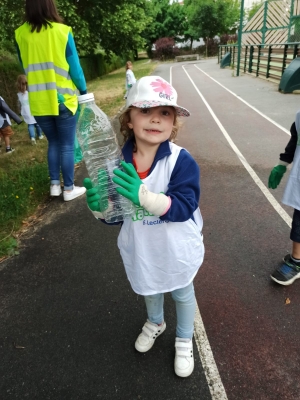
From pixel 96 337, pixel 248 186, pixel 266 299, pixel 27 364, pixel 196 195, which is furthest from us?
pixel 248 186

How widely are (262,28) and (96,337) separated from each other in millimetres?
20851

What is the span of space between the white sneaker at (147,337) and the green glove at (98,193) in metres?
1.06

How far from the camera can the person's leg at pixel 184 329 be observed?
2027mm

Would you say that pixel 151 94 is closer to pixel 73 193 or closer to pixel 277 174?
pixel 277 174

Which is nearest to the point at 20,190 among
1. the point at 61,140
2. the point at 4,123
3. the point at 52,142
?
the point at 52,142

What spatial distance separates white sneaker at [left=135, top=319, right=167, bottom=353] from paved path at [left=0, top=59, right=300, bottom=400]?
57 millimetres

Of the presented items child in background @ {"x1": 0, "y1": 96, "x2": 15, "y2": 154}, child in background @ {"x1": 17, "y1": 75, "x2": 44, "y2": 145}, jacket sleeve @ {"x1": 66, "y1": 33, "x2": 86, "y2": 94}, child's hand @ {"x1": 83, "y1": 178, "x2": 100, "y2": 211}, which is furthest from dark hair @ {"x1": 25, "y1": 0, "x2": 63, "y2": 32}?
child in background @ {"x1": 17, "y1": 75, "x2": 44, "y2": 145}

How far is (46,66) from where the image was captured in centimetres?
372

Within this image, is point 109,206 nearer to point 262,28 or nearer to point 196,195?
point 196,195

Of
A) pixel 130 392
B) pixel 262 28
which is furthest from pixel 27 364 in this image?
pixel 262 28

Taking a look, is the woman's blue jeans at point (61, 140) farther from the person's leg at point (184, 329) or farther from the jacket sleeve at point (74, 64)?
the person's leg at point (184, 329)

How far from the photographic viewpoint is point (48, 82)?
3.79m

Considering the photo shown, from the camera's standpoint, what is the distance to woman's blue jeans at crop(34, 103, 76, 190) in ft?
13.2

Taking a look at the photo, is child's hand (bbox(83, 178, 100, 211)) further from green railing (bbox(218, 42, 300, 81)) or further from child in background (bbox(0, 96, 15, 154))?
green railing (bbox(218, 42, 300, 81))
